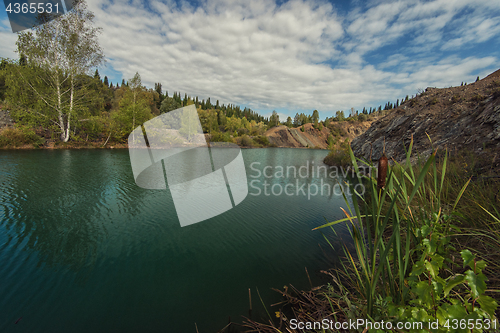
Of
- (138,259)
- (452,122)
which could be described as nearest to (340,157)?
(452,122)

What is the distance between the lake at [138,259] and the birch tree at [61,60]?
19.7m

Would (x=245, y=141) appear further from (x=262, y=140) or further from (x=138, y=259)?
(x=138, y=259)

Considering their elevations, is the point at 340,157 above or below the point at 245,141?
below

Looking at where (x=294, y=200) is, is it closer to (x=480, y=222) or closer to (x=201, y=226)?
(x=201, y=226)

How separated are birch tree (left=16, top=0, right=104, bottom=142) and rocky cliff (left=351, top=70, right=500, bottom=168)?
3068 cm

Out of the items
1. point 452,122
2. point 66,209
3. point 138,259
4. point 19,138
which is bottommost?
point 138,259

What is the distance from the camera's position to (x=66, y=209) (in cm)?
686

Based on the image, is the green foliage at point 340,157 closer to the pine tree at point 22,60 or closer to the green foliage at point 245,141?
the green foliage at point 245,141

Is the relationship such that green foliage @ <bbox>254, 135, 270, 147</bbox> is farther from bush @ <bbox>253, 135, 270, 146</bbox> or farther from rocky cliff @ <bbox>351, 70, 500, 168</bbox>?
rocky cliff @ <bbox>351, 70, 500, 168</bbox>

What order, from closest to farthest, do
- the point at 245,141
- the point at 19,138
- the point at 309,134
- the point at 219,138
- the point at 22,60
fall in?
the point at 19,138 → the point at 22,60 → the point at 219,138 → the point at 245,141 → the point at 309,134

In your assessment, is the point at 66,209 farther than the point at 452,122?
No

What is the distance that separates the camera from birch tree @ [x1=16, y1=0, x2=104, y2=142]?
20.5 metres

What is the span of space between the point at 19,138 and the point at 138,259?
26176 mm

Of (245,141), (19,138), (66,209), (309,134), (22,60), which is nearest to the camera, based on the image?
(66,209)
